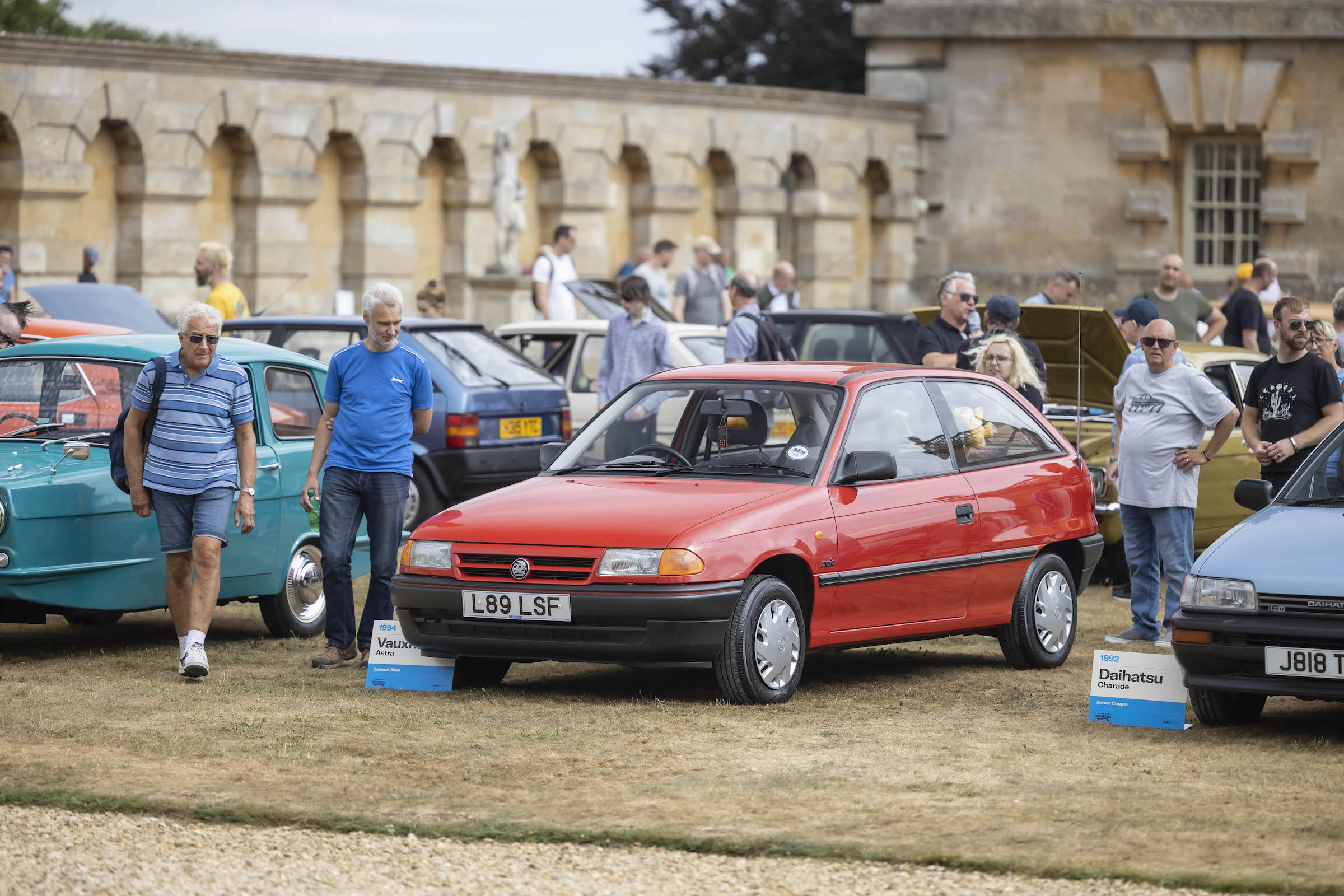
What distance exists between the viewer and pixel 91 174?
25.3 meters

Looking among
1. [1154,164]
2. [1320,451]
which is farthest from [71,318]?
[1154,164]

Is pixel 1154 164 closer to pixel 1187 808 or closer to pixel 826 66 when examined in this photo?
pixel 826 66

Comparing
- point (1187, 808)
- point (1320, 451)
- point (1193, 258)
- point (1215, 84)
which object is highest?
point (1215, 84)

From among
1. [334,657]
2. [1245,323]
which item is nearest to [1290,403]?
[334,657]

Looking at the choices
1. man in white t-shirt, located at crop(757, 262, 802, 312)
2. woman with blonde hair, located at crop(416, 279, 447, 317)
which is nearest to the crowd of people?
woman with blonde hair, located at crop(416, 279, 447, 317)

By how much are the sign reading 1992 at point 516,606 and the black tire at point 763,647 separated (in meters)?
0.71

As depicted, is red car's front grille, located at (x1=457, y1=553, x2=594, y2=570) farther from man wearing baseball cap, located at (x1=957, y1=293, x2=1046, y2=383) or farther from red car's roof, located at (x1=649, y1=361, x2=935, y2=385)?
man wearing baseball cap, located at (x1=957, y1=293, x2=1046, y2=383)

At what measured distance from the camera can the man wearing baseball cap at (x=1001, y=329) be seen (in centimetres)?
1309

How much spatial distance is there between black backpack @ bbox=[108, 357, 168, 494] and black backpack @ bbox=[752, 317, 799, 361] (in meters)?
6.17

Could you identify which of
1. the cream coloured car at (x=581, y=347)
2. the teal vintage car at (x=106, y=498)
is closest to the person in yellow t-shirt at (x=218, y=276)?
the cream coloured car at (x=581, y=347)

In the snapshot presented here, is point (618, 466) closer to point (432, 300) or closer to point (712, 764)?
point (712, 764)

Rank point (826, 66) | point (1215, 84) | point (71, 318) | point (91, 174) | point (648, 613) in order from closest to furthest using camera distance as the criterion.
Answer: point (648, 613), point (71, 318), point (91, 174), point (1215, 84), point (826, 66)

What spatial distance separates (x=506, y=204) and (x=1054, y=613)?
17966 millimetres

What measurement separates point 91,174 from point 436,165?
6033 mm
